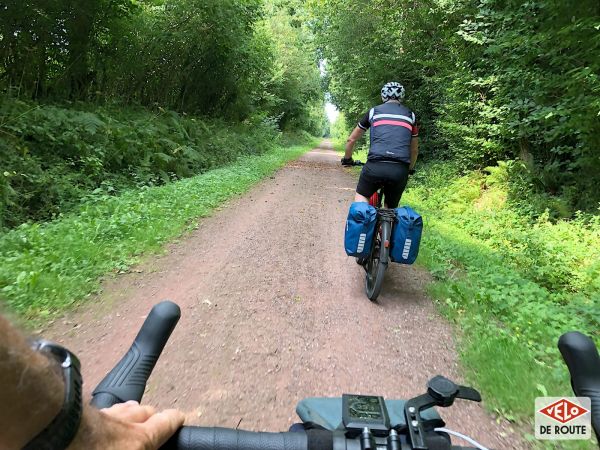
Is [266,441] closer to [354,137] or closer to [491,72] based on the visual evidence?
[354,137]

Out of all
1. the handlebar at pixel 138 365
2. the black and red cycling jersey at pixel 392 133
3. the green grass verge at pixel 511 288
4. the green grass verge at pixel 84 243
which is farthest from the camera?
the black and red cycling jersey at pixel 392 133

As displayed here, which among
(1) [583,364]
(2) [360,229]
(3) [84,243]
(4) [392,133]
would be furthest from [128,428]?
(3) [84,243]

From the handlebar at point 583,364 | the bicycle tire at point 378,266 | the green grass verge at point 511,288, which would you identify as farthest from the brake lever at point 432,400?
the bicycle tire at point 378,266

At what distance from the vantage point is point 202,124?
16375mm

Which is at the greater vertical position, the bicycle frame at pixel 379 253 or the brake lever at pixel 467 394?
the brake lever at pixel 467 394

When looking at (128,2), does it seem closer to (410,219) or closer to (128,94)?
(128,94)

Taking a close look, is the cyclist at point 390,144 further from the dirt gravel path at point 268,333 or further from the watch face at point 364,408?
the watch face at point 364,408

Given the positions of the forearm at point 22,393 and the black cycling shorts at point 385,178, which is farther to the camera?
the black cycling shorts at point 385,178

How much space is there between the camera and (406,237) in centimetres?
452

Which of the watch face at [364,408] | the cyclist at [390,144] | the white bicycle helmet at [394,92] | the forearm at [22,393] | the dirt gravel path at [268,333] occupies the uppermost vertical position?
the white bicycle helmet at [394,92]

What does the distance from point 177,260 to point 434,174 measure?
9.69m

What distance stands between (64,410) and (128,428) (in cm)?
20

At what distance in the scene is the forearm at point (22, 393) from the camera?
0.88 metres

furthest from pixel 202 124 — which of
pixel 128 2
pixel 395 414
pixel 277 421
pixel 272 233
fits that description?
pixel 395 414
